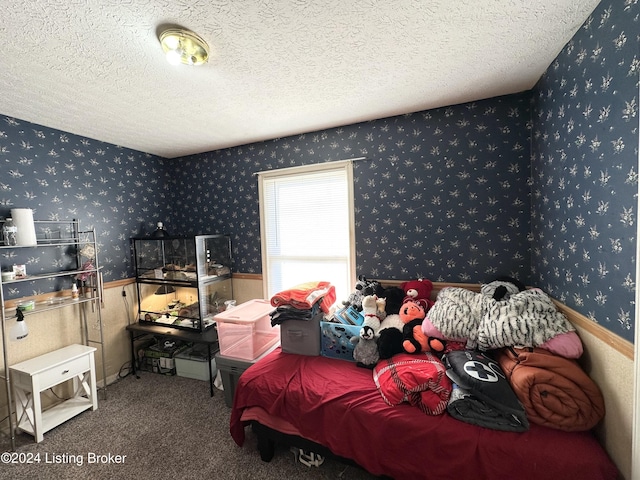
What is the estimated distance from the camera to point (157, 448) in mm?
1785

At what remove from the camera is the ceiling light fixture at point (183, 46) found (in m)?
1.21

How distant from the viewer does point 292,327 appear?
1939 millimetres

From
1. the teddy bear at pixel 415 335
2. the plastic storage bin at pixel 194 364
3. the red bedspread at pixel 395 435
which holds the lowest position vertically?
the plastic storage bin at pixel 194 364

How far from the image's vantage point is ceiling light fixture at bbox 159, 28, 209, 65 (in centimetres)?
121

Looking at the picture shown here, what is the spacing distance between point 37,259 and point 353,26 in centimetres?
297

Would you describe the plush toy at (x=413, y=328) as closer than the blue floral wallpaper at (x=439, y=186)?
Yes

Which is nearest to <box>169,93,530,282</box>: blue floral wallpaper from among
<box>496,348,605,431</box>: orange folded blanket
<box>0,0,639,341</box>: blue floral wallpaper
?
<box>0,0,639,341</box>: blue floral wallpaper

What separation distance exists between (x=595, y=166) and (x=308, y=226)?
208 centimetres

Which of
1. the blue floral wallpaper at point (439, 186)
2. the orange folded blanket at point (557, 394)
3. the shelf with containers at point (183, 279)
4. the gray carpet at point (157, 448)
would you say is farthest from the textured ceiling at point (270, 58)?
the gray carpet at point (157, 448)

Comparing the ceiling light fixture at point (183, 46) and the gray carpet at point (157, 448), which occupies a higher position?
the ceiling light fixture at point (183, 46)

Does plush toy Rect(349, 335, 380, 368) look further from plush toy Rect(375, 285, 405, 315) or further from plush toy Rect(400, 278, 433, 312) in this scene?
plush toy Rect(400, 278, 433, 312)

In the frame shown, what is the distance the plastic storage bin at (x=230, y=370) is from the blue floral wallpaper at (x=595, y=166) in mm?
2184

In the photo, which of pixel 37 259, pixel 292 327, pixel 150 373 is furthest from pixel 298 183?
pixel 150 373

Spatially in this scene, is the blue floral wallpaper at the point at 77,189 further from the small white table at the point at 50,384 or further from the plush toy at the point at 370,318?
the plush toy at the point at 370,318
